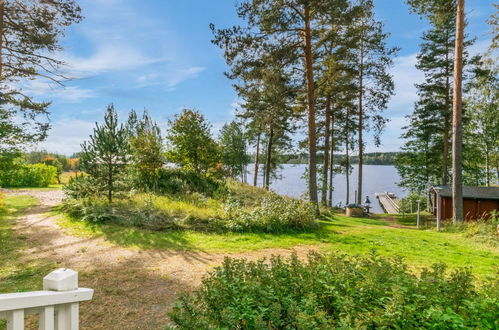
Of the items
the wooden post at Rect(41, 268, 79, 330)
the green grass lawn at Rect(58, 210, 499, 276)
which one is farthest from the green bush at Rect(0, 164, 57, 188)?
the wooden post at Rect(41, 268, 79, 330)

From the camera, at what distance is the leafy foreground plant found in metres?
2.02

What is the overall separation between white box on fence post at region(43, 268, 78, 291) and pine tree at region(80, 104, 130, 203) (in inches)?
378

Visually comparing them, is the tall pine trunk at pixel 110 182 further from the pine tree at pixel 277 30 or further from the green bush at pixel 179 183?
the pine tree at pixel 277 30

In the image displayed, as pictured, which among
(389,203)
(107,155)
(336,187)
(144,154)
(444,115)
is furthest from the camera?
(336,187)

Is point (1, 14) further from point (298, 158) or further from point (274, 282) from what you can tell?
point (298, 158)

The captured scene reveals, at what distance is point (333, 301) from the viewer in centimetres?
251

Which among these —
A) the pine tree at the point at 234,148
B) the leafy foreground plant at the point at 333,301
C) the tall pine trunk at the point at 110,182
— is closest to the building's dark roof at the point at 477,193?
the leafy foreground plant at the point at 333,301

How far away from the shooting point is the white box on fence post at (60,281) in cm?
143

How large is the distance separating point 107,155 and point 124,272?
6.33 meters

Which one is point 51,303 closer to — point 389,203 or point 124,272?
point 124,272

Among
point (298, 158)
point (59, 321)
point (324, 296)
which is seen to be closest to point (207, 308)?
point (324, 296)

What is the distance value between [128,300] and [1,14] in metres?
12.2

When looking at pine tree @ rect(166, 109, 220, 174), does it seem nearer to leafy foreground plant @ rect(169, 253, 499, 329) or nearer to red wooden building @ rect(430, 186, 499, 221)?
red wooden building @ rect(430, 186, 499, 221)

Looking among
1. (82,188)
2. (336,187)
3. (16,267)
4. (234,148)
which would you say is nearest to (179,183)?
(82,188)
